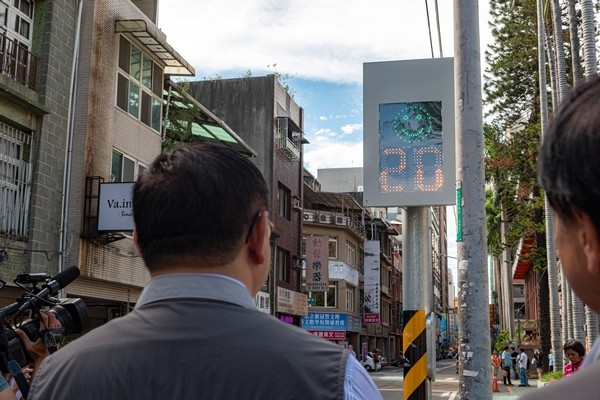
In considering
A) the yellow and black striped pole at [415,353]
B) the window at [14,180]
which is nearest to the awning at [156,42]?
the window at [14,180]

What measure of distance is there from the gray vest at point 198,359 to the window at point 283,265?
36.2m

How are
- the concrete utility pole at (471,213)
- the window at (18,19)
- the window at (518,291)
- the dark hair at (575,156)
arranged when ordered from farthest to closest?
the window at (518,291) < the window at (18,19) < the concrete utility pole at (471,213) < the dark hair at (575,156)

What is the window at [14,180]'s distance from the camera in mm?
14383

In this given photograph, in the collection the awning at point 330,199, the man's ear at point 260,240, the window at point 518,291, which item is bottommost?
the man's ear at point 260,240

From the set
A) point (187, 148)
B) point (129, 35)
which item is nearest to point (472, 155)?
point (187, 148)

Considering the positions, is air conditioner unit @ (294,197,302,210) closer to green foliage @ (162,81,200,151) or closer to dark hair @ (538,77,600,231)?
green foliage @ (162,81,200,151)

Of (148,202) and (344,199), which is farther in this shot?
(344,199)

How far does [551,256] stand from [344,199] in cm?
3304

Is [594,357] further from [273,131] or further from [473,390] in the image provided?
[273,131]

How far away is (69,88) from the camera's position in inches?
650

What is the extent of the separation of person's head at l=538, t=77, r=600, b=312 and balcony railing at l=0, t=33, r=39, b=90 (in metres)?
14.7

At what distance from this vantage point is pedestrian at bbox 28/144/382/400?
5.31 ft

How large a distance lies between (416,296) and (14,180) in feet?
31.9

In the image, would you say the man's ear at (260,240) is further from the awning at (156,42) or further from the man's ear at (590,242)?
the awning at (156,42)
